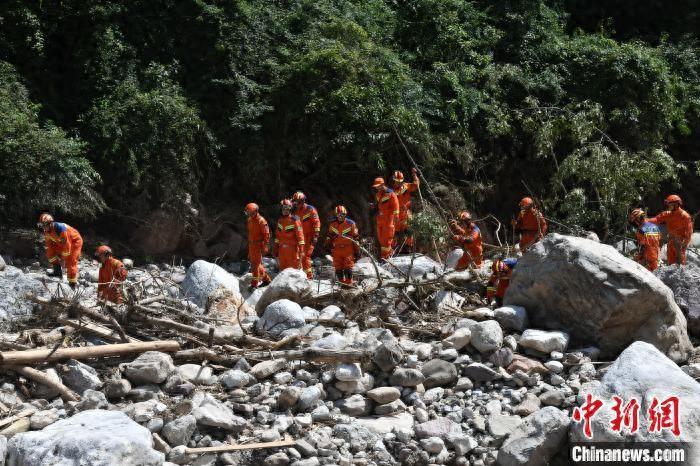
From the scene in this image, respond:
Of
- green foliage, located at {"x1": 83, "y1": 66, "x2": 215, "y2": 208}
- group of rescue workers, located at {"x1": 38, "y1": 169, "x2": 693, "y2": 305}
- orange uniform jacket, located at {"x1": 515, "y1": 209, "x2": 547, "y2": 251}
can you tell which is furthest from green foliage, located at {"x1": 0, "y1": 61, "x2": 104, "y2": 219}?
orange uniform jacket, located at {"x1": 515, "y1": 209, "x2": 547, "y2": 251}

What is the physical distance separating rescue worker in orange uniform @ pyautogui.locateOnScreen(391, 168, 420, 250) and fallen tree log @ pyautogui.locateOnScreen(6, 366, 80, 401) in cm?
817

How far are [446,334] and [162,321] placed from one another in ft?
9.91

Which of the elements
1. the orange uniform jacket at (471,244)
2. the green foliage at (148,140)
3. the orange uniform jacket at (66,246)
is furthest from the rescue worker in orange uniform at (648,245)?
the orange uniform jacket at (66,246)

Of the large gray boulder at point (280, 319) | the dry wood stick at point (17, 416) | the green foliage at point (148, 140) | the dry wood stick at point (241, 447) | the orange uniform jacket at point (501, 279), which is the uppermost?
the green foliage at point (148, 140)

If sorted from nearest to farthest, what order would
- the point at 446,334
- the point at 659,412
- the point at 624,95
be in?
1. the point at 659,412
2. the point at 446,334
3. the point at 624,95

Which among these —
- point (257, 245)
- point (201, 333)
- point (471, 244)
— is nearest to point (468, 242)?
point (471, 244)

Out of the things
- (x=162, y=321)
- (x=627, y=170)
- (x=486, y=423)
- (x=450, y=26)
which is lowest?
(x=486, y=423)

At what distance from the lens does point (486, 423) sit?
340 inches

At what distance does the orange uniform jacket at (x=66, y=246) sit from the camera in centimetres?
1306

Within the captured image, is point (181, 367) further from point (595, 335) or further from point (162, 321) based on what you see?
point (595, 335)

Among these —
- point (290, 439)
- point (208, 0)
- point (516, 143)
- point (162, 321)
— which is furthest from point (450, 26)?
point (290, 439)

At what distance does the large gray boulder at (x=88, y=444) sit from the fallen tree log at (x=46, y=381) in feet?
2.73
